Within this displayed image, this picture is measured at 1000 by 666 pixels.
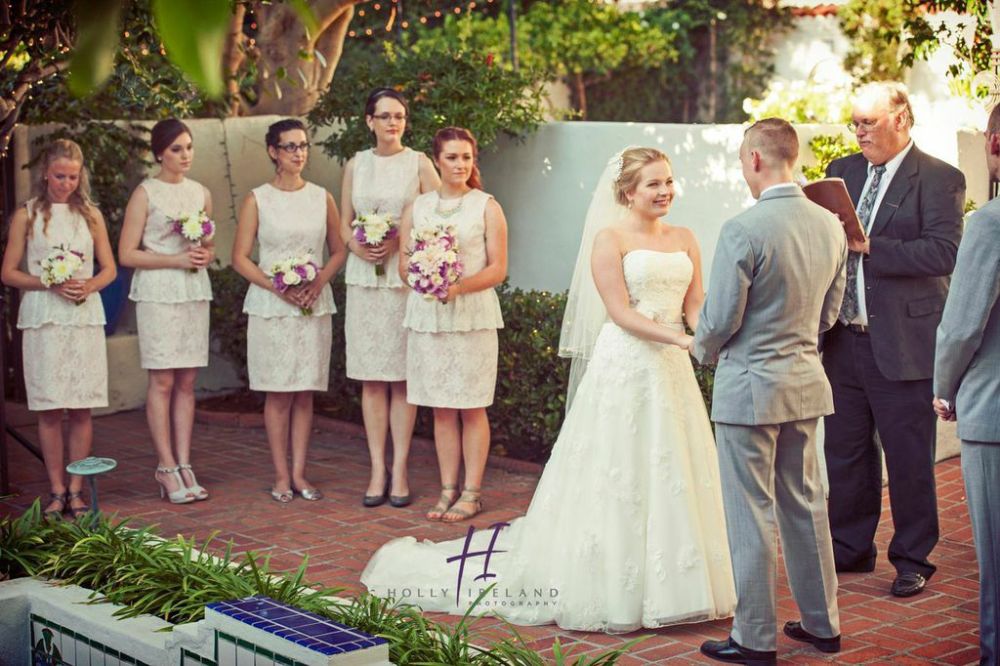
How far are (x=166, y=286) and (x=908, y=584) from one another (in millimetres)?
4264

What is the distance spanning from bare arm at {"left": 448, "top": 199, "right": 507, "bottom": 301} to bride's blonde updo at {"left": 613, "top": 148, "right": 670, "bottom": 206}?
4.20 feet

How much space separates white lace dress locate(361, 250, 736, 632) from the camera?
5129 millimetres

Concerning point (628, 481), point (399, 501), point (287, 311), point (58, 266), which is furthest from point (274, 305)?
point (628, 481)

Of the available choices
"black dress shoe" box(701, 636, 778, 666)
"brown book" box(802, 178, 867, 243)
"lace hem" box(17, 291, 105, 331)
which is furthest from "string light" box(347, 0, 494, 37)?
"black dress shoe" box(701, 636, 778, 666)

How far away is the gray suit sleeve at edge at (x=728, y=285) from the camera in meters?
4.46

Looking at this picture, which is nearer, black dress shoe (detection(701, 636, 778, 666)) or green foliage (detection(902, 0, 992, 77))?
black dress shoe (detection(701, 636, 778, 666))

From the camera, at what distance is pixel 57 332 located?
271 inches

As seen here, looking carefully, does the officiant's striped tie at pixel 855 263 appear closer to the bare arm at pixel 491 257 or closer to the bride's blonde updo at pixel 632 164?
the bride's blonde updo at pixel 632 164

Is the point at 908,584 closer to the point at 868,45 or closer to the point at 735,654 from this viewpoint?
the point at 735,654

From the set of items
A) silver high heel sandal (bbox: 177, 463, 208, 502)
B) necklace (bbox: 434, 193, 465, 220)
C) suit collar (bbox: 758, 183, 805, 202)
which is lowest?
silver high heel sandal (bbox: 177, 463, 208, 502)

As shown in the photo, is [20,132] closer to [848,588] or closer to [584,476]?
[584,476]

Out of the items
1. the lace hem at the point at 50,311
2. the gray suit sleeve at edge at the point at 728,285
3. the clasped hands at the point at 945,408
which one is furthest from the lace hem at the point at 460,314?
the clasped hands at the point at 945,408

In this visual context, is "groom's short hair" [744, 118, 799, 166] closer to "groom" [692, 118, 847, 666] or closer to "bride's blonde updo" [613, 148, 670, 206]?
"groom" [692, 118, 847, 666]

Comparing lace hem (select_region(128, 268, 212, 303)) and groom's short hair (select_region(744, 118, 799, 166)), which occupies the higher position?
groom's short hair (select_region(744, 118, 799, 166))
